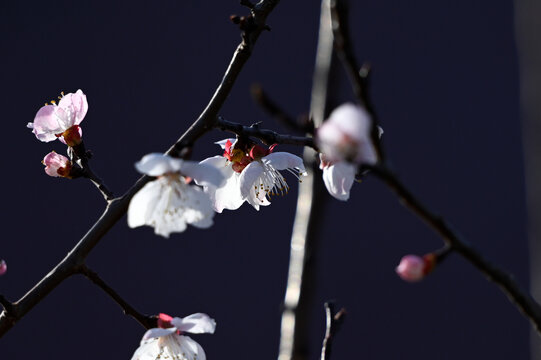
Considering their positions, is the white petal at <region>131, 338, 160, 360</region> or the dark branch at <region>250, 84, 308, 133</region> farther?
the white petal at <region>131, 338, 160, 360</region>

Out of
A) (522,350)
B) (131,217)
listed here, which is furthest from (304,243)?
(522,350)

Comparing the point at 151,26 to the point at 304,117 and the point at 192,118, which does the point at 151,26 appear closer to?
the point at 192,118

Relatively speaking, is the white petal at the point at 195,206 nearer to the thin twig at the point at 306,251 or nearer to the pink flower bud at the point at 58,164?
the thin twig at the point at 306,251

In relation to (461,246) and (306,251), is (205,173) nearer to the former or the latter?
(306,251)

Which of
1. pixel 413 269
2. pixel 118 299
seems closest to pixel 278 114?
pixel 413 269

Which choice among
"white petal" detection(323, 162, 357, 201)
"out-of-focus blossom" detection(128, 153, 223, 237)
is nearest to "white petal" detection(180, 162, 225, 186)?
"out-of-focus blossom" detection(128, 153, 223, 237)

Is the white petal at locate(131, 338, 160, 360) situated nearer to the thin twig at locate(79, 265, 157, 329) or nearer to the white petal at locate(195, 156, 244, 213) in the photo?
the thin twig at locate(79, 265, 157, 329)

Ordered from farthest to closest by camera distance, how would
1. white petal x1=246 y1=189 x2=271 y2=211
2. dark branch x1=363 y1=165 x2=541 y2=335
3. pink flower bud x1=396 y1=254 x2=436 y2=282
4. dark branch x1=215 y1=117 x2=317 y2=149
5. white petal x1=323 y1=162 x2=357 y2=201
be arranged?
white petal x1=246 y1=189 x2=271 y2=211, white petal x1=323 y1=162 x2=357 y2=201, dark branch x1=215 y1=117 x2=317 y2=149, pink flower bud x1=396 y1=254 x2=436 y2=282, dark branch x1=363 y1=165 x2=541 y2=335

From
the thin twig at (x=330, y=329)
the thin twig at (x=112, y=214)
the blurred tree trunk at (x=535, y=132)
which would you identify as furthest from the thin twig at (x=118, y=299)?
the blurred tree trunk at (x=535, y=132)
